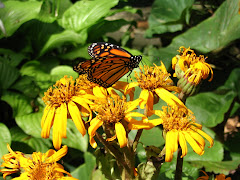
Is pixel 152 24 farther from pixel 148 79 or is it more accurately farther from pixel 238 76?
pixel 148 79

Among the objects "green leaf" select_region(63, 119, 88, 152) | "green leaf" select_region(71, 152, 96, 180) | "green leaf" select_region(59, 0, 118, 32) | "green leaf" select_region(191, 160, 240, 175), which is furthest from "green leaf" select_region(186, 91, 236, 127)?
"green leaf" select_region(59, 0, 118, 32)

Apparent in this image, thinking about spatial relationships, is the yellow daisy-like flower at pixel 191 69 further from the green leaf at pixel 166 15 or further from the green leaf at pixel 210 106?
the green leaf at pixel 166 15

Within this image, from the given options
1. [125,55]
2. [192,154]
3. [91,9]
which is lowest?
[192,154]

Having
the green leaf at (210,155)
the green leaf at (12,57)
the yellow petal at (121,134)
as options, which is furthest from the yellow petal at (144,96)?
the green leaf at (12,57)

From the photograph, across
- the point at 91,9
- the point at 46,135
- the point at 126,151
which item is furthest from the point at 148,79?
the point at 91,9

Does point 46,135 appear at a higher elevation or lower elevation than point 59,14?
higher
